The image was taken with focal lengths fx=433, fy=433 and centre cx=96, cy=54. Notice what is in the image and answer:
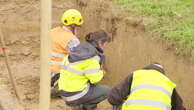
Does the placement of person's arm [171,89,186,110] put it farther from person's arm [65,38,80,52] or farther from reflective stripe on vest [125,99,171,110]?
person's arm [65,38,80,52]

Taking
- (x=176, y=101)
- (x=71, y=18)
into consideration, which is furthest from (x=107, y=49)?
(x=176, y=101)

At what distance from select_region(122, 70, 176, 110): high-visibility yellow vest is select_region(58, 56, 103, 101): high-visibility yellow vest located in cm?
150

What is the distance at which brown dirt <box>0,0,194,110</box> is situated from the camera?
21.1ft

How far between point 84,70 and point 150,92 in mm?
1803

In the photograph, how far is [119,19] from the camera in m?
7.86

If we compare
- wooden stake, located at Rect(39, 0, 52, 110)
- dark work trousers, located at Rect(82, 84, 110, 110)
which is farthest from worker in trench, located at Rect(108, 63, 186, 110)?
dark work trousers, located at Rect(82, 84, 110, 110)

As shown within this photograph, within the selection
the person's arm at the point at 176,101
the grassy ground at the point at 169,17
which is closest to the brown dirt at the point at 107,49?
the grassy ground at the point at 169,17

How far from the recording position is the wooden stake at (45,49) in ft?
10.6

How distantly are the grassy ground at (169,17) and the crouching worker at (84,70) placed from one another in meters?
1.12

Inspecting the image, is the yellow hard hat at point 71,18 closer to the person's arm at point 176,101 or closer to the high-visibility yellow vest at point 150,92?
the high-visibility yellow vest at point 150,92

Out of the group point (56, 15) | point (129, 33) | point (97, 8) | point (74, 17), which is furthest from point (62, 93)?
point (56, 15)

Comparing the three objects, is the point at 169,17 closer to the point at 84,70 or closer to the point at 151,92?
the point at 84,70

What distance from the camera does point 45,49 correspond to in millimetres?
3316

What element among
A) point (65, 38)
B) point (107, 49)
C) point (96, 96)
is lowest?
point (96, 96)
